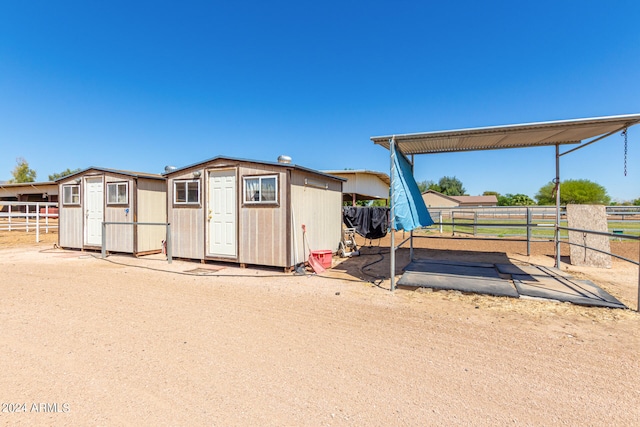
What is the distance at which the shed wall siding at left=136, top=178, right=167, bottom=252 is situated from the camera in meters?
9.17

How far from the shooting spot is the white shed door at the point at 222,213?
7551mm

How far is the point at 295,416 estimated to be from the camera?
204 centimetres

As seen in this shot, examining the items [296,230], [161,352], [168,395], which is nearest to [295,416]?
[168,395]

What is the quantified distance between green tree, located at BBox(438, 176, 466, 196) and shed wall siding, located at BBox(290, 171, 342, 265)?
6571 centimetres

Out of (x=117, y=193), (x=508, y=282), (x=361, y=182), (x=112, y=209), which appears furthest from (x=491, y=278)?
(x=361, y=182)

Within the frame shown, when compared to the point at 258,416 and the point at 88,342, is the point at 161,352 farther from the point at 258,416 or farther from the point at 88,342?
the point at 258,416

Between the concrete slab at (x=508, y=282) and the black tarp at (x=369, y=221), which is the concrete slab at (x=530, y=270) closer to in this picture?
the concrete slab at (x=508, y=282)

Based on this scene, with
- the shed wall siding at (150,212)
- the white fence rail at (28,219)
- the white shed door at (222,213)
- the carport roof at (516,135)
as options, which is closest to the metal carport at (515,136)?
the carport roof at (516,135)

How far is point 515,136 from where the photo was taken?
5699 millimetres

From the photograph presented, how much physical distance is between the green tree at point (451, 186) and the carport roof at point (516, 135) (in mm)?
66846

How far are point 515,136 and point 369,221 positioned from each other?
22.7 feet

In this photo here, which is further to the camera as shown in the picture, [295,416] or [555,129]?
[555,129]

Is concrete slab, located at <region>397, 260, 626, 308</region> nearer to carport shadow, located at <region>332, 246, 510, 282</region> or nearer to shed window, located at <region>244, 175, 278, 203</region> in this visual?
carport shadow, located at <region>332, 246, 510, 282</region>

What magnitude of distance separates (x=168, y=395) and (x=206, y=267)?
543 centimetres
